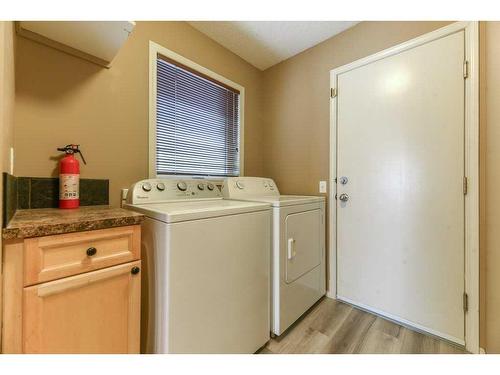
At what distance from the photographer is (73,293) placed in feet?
2.57

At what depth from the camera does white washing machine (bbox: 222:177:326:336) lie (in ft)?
4.66

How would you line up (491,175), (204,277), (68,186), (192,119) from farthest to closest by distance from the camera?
(192,119) → (491,175) → (68,186) → (204,277)

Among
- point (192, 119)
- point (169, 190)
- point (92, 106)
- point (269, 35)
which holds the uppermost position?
point (269, 35)

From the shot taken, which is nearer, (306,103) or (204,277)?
(204,277)

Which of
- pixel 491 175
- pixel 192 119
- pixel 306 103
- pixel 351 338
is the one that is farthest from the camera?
pixel 306 103

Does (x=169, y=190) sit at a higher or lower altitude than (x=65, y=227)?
higher

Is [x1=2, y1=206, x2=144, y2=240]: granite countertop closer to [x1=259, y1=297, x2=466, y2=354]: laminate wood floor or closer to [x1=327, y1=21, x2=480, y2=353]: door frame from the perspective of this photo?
[x1=259, y1=297, x2=466, y2=354]: laminate wood floor

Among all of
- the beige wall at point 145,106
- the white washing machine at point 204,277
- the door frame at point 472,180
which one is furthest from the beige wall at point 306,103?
the white washing machine at point 204,277

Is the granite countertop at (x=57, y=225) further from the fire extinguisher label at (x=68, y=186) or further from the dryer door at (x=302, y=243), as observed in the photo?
the dryer door at (x=302, y=243)

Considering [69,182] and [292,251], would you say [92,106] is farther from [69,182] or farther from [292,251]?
[292,251]

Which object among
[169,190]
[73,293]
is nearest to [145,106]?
[169,190]

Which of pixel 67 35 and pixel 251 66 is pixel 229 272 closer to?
pixel 67 35

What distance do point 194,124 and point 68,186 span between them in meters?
1.07
